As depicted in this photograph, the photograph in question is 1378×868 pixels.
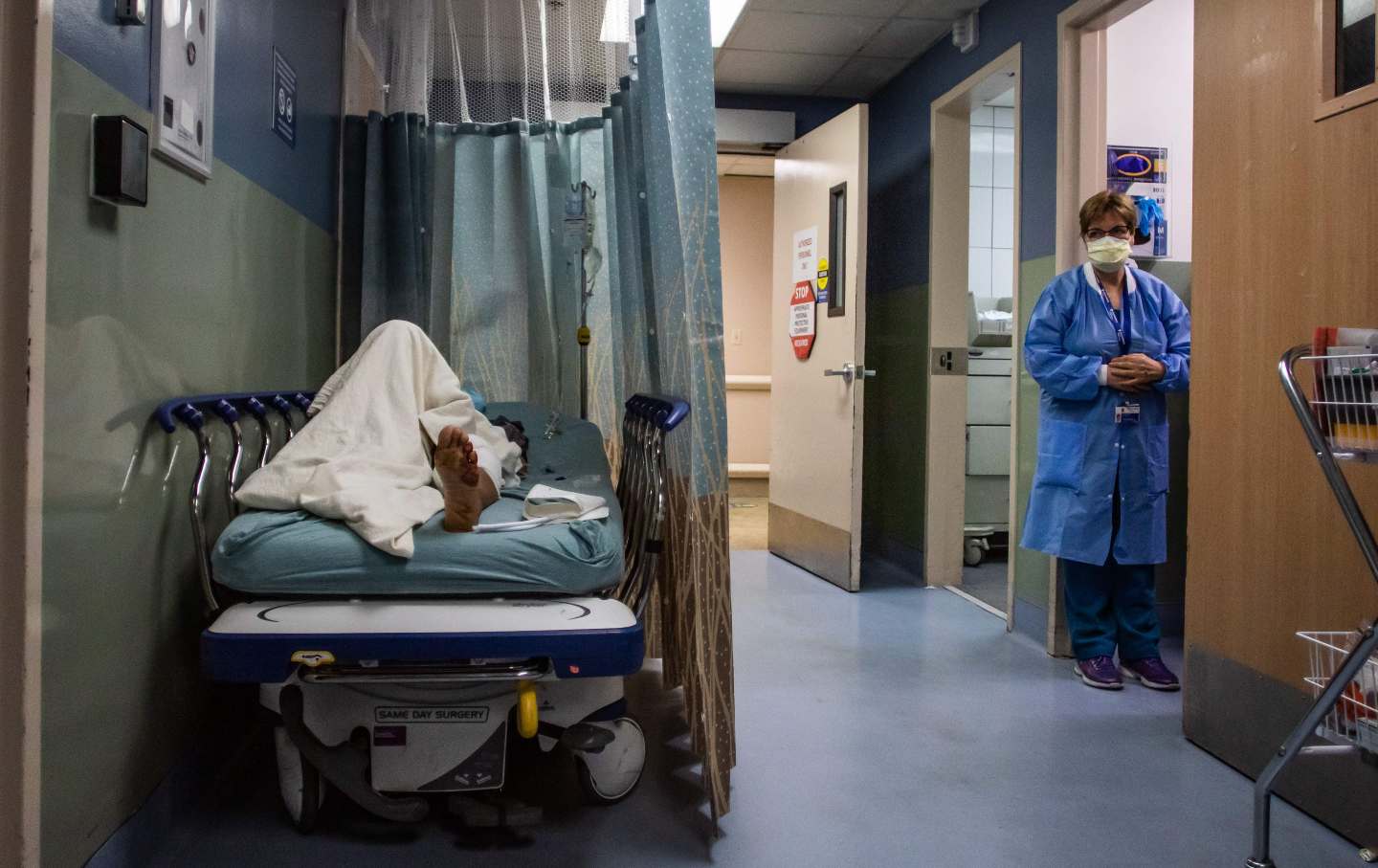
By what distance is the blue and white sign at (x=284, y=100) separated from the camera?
96.7 inches

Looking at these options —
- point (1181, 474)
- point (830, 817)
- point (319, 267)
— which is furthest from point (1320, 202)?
point (319, 267)

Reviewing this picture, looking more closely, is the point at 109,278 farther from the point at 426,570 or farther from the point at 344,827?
the point at 344,827

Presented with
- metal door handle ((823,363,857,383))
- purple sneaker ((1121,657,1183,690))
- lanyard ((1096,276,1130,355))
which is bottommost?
purple sneaker ((1121,657,1183,690))

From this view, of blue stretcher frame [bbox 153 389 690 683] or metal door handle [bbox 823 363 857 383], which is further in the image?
metal door handle [bbox 823 363 857 383]

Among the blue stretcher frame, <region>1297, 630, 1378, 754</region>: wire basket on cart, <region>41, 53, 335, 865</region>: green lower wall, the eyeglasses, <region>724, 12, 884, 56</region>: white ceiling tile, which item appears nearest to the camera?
<region>41, 53, 335, 865</region>: green lower wall

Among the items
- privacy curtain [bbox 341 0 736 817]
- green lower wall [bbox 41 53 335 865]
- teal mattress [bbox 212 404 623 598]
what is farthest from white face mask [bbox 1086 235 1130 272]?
green lower wall [bbox 41 53 335 865]

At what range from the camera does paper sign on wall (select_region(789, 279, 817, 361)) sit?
15.7 feet

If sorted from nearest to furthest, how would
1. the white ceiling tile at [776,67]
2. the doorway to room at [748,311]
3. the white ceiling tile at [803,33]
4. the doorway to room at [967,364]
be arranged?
1. the white ceiling tile at [803,33]
2. the doorway to room at [967,364]
3. the white ceiling tile at [776,67]
4. the doorway to room at [748,311]

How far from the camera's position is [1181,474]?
145 inches

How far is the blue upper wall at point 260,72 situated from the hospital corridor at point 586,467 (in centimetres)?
1

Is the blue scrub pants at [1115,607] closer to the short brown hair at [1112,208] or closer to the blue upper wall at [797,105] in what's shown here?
the short brown hair at [1112,208]

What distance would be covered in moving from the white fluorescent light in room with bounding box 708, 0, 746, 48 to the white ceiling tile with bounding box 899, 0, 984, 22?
657 millimetres

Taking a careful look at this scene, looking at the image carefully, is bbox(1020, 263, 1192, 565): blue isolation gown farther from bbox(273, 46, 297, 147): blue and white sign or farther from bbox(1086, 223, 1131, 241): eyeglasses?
bbox(273, 46, 297, 147): blue and white sign

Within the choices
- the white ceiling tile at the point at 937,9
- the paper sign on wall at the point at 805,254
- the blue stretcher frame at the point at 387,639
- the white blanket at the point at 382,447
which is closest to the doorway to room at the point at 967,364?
the white ceiling tile at the point at 937,9
